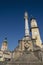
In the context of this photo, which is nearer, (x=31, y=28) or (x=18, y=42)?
(x=18, y=42)

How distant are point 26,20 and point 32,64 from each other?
44314 mm

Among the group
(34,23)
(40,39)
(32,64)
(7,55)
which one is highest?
(34,23)

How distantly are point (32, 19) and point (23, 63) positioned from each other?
5065cm

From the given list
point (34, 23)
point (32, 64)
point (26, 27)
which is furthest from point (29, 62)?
point (34, 23)

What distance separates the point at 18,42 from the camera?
46125mm

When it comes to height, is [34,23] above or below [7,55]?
above

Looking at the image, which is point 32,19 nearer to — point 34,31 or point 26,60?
point 34,31

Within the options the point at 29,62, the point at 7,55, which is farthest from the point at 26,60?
the point at 7,55

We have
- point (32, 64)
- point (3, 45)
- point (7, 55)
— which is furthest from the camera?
point (3, 45)

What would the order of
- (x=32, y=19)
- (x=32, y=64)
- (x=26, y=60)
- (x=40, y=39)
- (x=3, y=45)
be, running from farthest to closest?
1. (x=3, y=45)
2. (x=32, y=19)
3. (x=40, y=39)
4. (x=26, y=60)
5. (x=32, y=64)

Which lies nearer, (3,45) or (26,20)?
(26,20)

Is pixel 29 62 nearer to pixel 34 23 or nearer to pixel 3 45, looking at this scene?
pixel 34 23

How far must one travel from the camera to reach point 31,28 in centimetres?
6244

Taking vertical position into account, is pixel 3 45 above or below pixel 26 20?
below
